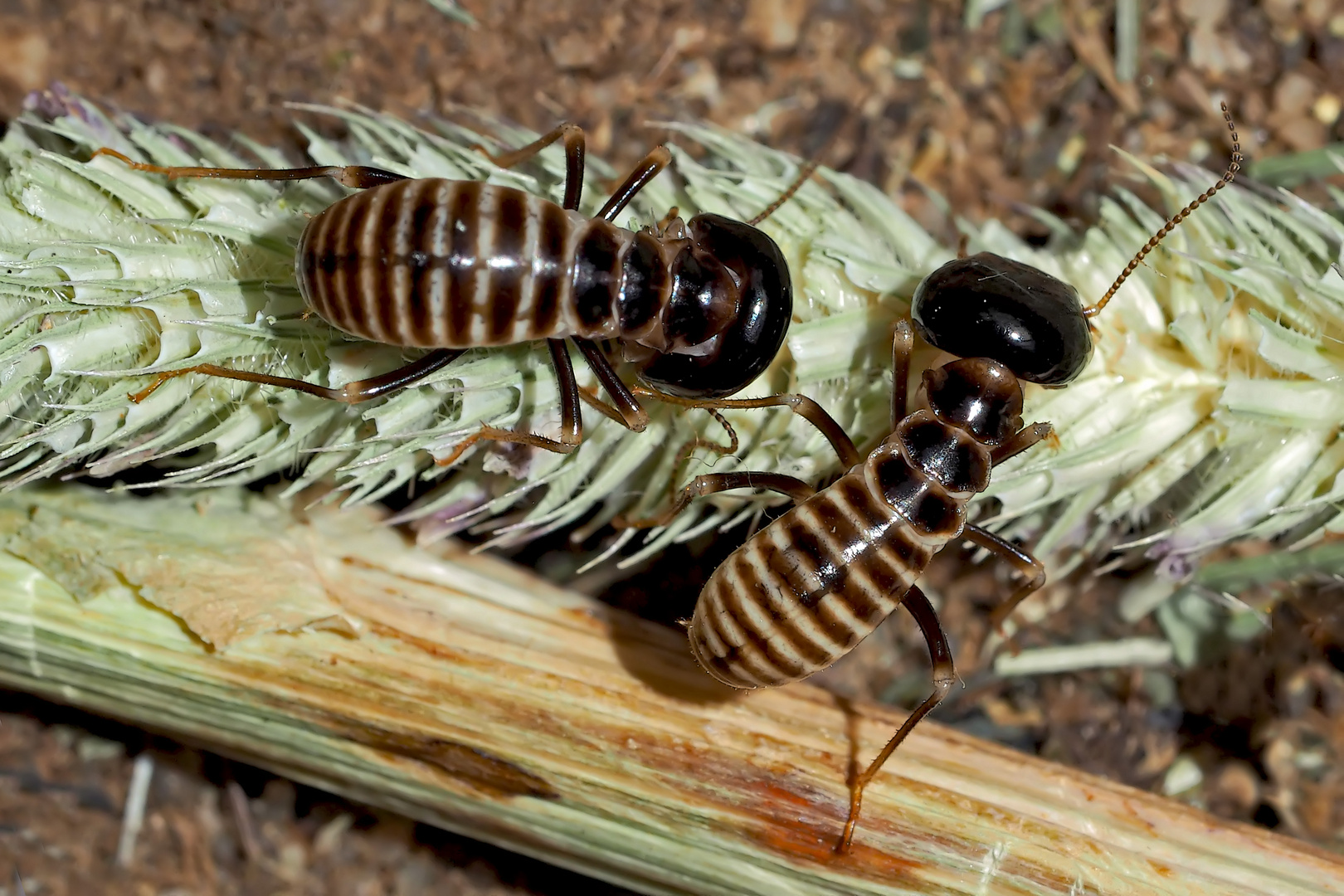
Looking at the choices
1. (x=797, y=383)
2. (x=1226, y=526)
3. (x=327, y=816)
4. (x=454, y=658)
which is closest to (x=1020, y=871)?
(x=1226, y=526)

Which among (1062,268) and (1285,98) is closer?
(1062,268)

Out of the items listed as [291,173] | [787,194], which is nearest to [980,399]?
[787,194]

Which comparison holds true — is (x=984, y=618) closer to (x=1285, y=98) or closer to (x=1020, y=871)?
(x=1020, y=871)

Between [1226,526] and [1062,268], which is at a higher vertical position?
[1062,268]

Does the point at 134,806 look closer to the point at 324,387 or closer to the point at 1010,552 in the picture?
the point at 324,387

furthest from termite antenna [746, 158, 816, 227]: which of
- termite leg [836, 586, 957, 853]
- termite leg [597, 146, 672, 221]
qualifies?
termite leg [836, 586, 957, 853]

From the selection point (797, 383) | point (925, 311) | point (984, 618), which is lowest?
point (984, 618)
